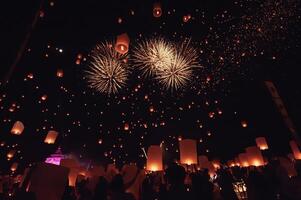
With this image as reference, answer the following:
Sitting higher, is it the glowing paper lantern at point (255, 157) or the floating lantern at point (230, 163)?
the floating lantern at point (230, 163)

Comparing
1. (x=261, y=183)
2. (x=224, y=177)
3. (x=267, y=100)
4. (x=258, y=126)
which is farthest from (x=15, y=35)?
(x=258, y=126)

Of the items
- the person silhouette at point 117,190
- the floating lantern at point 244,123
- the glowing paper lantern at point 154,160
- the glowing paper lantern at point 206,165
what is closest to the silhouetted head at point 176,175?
the person silhouette at point 117,190

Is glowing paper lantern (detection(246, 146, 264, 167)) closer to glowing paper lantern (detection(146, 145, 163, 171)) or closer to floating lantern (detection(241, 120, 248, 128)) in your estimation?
floating lantern (detection(241, 120, 248, 128))

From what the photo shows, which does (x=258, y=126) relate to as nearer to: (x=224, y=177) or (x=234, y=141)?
(x=234, y=141)

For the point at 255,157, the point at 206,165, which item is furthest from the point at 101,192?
the point at 255,157

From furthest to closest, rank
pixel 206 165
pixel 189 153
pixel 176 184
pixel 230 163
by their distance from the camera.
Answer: pixel 230 163
pixel 206 165
pixel 189 153
pixel 176 184

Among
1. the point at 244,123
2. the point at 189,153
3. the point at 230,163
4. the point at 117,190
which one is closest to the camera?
the point at 117,190

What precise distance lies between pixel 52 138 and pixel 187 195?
880 cm

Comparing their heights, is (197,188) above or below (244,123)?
below

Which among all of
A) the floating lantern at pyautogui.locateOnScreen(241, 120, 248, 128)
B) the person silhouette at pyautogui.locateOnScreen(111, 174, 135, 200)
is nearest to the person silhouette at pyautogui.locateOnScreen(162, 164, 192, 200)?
the person silhouette at pyautogui.locateOnScreen(111, 174, 135, 200)

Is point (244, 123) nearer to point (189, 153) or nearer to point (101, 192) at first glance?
point (189, 153)

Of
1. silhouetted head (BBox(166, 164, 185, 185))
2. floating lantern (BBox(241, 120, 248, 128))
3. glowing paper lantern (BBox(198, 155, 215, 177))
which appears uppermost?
floating lantern (BBox(241, 120, 248, 128))

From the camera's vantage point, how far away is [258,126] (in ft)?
41.5

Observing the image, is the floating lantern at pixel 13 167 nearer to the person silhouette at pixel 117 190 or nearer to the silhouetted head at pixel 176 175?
the person silhouette at pixel 117 190
